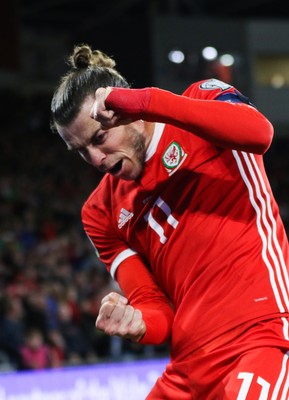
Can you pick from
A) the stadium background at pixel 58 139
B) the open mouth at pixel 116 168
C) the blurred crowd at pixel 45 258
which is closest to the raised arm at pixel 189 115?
the open mouth at pixel 116 168

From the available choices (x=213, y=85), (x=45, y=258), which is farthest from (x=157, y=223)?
(x=45, y=258)

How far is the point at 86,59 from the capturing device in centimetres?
295

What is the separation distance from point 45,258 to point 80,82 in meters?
8.04

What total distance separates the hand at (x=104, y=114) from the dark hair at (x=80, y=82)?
10.7 inches

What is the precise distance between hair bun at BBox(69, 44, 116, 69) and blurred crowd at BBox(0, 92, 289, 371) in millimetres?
4981

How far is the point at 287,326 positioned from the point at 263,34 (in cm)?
1936

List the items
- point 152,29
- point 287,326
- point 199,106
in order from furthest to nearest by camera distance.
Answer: point 152,29 → point 287,326 → point 199,106

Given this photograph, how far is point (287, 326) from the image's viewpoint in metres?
2.77

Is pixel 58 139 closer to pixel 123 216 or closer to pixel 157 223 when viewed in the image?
pixel 123 216

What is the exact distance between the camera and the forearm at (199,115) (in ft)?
8.29

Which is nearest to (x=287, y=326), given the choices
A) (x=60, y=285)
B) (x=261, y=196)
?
(x=261, y=196)

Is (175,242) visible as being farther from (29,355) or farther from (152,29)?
(152,29)

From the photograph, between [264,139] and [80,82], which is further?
[80,82]

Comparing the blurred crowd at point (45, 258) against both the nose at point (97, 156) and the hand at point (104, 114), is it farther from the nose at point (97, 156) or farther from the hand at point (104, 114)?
the hand at point (104, 114)
